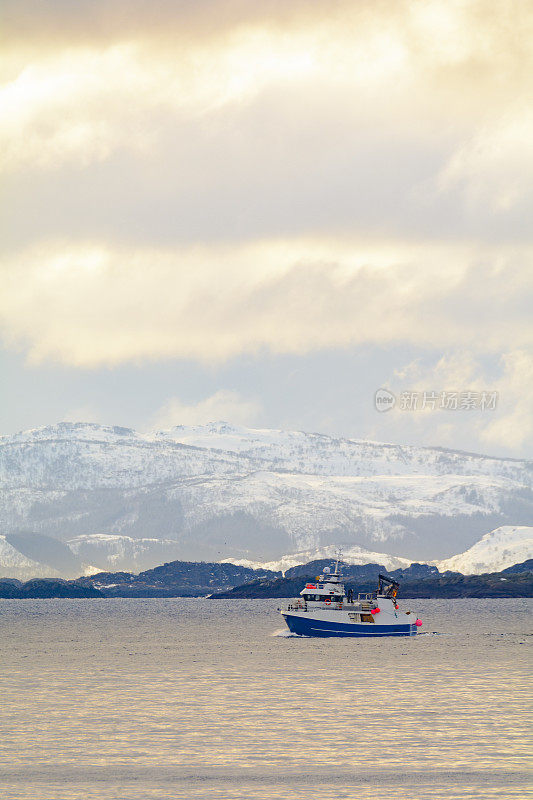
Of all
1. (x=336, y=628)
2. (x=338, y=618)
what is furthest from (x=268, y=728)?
(x=338, y=618)

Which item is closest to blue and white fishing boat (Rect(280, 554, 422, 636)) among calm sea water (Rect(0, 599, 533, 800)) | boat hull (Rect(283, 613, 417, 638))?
boat hull (Rect(283, 613, 417, 638))

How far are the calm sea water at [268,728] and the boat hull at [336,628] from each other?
46.9m

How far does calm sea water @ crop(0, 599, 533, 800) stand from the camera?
56.8m

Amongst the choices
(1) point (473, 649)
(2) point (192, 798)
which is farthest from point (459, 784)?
(1) point (473, 649)

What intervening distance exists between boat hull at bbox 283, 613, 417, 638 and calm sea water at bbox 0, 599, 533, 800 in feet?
154

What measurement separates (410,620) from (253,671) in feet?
264

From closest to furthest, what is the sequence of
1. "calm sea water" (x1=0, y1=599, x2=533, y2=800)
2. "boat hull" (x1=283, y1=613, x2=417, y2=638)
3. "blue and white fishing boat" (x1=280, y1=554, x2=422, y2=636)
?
"calm sea water" (x1=0, y1=599, x2=533, y2=800)
"boat hull" (x1=283, y1=613, x2=417, y2=638)
"blue and white fishing boat" (x1=280, y1=554, x2=422, y2=636)

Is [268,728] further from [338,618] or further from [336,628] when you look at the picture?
[338,618]

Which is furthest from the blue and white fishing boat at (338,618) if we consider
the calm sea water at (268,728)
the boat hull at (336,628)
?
the calm sea water at (268,728)

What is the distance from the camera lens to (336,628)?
190 meters

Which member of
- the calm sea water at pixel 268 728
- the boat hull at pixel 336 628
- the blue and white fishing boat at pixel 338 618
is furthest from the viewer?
the blue and white fishing boat at pixel 338 618

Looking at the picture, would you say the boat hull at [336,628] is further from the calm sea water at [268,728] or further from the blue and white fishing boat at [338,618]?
the calm sea water at [268,728]

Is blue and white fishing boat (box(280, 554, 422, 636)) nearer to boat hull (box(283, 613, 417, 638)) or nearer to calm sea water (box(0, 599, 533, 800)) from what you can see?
boat hull (box(283, 613, 417, 638))

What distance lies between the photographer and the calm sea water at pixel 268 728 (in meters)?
56.8
